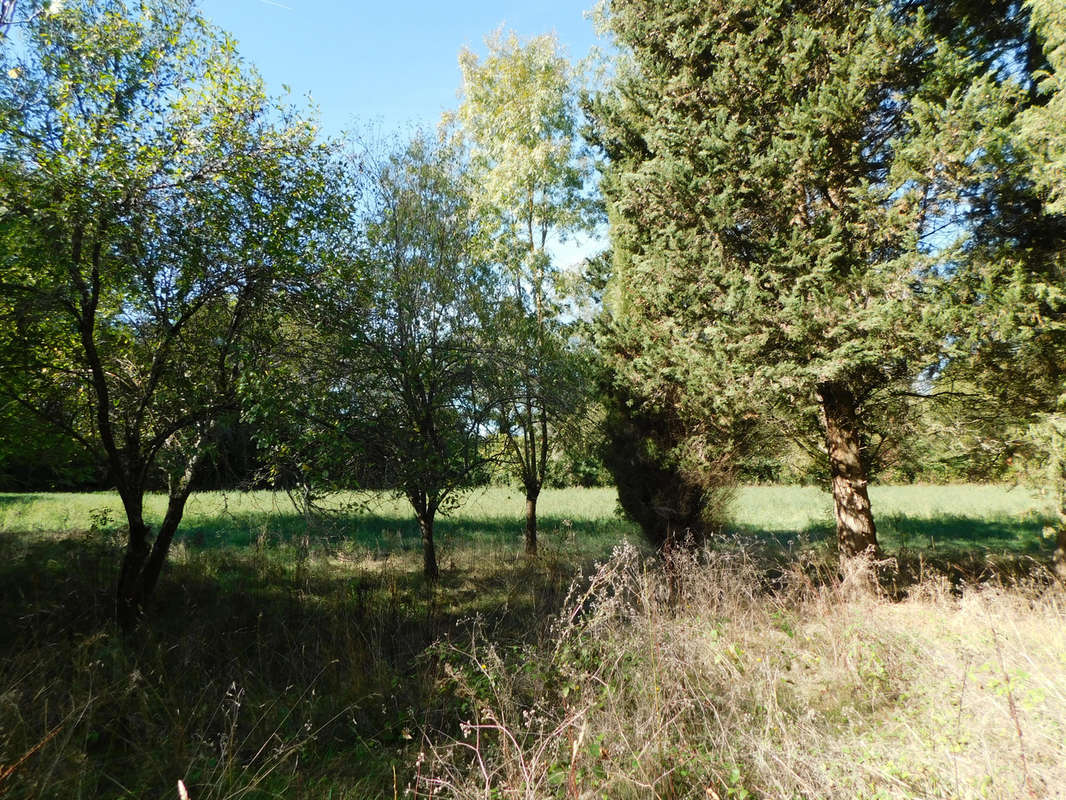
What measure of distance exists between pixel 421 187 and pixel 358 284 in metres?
2.75

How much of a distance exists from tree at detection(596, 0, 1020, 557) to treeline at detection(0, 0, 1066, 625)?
4 cm

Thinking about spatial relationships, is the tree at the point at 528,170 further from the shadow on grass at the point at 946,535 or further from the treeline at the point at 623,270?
the shadow on grass at the point at 946,535

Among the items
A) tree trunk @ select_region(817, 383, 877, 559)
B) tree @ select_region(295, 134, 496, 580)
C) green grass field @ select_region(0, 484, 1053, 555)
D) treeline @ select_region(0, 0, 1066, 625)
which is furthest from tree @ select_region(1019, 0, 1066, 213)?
tree @ select_region(295, 134, 496, 580)

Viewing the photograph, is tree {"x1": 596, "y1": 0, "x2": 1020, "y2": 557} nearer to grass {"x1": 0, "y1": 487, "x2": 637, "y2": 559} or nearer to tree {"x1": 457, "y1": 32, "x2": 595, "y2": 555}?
tree {"x1": 457, "y1": 32, "x2": 595, "y2": 555}

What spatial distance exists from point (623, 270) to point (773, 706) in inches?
268

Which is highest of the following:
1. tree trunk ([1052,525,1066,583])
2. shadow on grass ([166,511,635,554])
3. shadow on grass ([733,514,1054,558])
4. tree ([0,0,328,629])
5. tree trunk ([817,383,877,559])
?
tree ([0,0,328,629])

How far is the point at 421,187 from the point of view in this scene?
8562 millimetres

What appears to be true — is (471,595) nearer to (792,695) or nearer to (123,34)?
(792,695)

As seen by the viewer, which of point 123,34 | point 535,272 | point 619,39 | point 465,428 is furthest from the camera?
point 535,272

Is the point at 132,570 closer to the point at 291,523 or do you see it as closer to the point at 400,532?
the point at 291,523

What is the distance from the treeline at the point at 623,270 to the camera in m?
5.31

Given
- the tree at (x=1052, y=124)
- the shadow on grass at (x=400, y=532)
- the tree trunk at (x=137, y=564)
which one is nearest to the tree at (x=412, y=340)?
the tree trunk at (x=137, y=564)

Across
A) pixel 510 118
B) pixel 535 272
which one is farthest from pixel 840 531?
pixel 510 118

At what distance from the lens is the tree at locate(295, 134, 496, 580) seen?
245 inches
